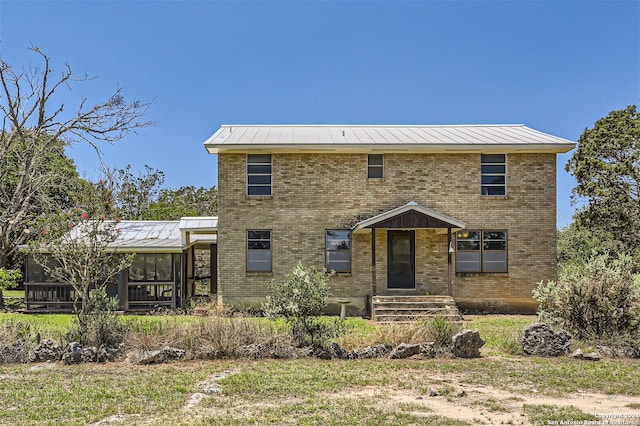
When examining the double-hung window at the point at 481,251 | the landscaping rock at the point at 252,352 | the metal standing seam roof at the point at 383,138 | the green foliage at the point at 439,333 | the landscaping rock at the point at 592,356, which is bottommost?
the landscaping rock at the point at 592,356

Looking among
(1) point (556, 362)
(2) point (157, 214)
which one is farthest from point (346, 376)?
(2) point (157, 214)

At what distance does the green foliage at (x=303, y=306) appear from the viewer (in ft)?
35.5

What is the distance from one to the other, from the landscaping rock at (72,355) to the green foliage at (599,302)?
1046 centimetres

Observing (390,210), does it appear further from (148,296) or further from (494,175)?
(148,296)

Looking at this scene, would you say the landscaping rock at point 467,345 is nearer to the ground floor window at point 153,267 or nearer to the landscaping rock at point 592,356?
the landscaping rock at point 592,356

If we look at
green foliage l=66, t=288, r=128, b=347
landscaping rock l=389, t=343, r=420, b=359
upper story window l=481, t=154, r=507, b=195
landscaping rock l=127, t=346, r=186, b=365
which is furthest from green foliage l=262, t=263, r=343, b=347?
upper story window l=481, t=154, r=507, b=195

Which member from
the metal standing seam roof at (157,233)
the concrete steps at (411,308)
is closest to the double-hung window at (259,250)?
the metal standing seam roof at (157,233)

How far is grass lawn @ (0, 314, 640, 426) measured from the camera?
6.82 metres

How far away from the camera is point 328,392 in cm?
801

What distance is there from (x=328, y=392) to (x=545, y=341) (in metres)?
5.57

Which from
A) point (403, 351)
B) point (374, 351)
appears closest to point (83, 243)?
point (374, 351)

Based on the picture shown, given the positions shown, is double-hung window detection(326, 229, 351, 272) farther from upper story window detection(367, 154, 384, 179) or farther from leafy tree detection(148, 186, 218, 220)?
leafy tree detection(148, 186, 218, 220)

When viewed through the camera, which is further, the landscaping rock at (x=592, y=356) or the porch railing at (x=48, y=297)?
the porch railing at (x=48, y=297)

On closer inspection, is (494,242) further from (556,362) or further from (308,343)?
(308,343)
